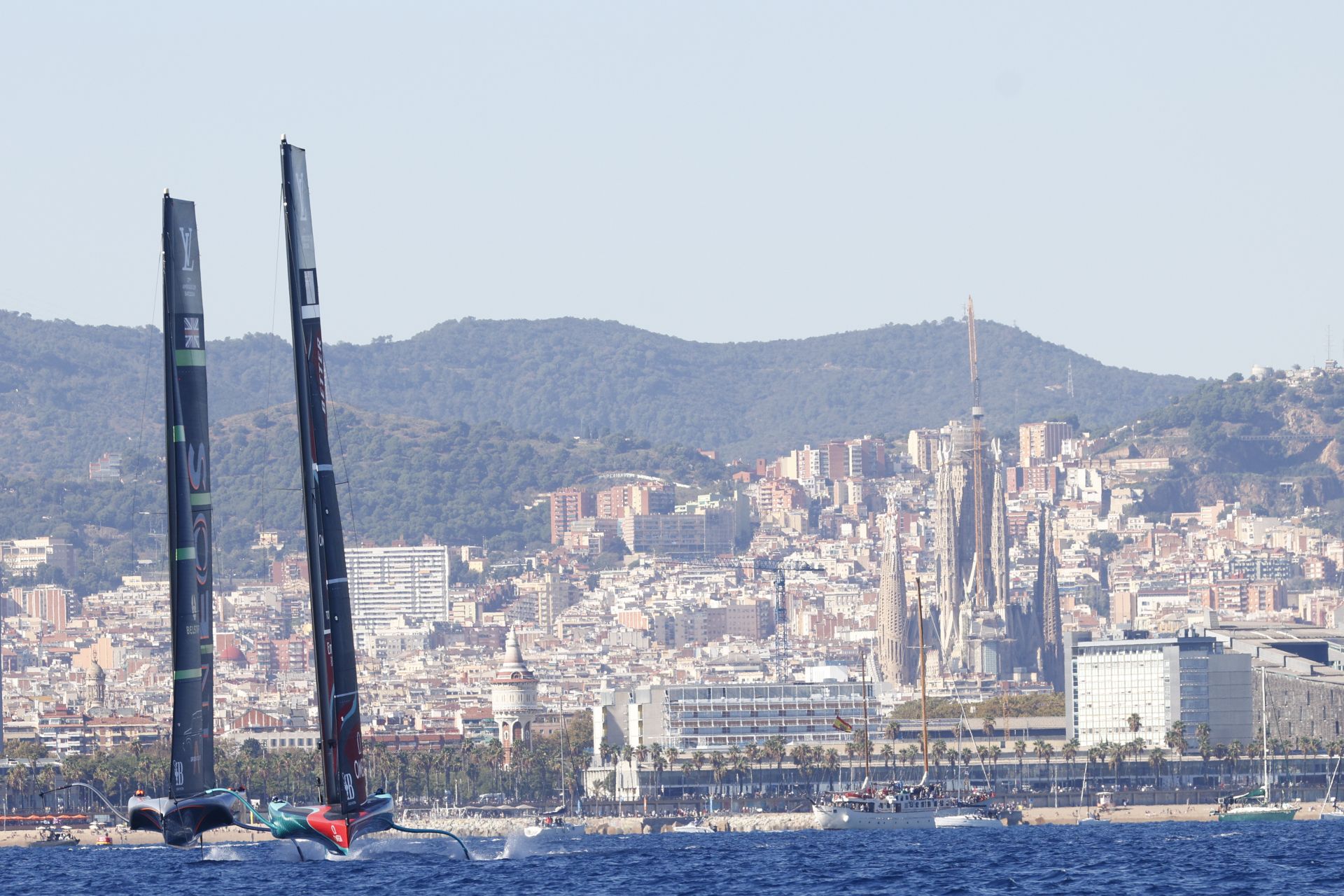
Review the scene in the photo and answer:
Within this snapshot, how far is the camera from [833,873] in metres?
61.9

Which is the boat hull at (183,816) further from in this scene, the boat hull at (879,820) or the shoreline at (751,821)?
the shoreline at (751,821)

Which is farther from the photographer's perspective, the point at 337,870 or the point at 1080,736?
the point at 1080,736

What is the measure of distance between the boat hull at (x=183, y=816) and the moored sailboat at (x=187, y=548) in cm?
2

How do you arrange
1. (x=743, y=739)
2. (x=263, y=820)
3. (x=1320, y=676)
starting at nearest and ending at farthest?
1. (x=263, y=820)
2. (x=1320, y=676)
3. (x=743, y=739)

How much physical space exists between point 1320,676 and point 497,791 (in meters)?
45.8

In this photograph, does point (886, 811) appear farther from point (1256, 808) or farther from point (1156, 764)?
point (1156, 764)

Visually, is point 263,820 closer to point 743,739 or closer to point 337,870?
point 337,870

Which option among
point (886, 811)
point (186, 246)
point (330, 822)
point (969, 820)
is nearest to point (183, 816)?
point (330, 822)

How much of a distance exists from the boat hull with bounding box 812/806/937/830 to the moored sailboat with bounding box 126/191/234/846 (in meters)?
57.1

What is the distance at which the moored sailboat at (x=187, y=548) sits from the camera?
51062 millimetres

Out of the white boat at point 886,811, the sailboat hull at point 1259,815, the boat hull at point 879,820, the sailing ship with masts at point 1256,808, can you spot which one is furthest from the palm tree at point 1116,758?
the boat hull at point 879,820

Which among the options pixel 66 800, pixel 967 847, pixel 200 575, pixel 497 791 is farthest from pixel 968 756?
pixel 200 575

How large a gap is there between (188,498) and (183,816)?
5.42 metres

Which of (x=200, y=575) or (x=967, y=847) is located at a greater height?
(x=200, y=575)
